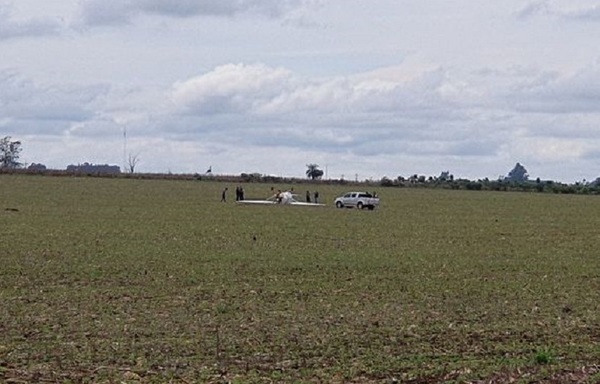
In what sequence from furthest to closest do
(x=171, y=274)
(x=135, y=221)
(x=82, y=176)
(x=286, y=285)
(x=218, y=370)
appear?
(x=82, y=176), (x=135, y=221), (x=171, y=274), (x=286, y=285), (x=218, y=370)

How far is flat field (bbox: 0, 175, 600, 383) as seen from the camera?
13.3 metres

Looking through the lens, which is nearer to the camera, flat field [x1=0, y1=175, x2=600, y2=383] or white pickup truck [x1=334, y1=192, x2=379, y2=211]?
flat field [x1=0, y1=175, x2=600, y2=383]

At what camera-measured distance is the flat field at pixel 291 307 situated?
1334 cm

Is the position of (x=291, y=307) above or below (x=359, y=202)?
below

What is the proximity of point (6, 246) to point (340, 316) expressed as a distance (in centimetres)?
1616

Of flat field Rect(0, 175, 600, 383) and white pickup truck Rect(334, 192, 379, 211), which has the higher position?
white pickup truck Rect(334, 192, 379, 211)

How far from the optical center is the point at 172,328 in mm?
16656

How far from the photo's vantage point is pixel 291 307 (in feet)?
63.8

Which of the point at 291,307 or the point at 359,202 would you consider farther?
the point at 359,202

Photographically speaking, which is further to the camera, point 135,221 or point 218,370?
point 135,221

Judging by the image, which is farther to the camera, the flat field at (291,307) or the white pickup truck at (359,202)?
the white pickup truck at (359,202)

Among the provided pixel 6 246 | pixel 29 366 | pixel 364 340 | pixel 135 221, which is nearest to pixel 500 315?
pixel 364 340

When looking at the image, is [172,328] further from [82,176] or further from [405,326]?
[82,176]

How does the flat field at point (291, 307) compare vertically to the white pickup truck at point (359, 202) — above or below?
below
